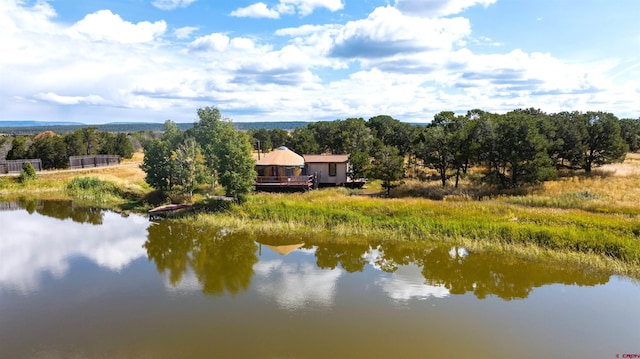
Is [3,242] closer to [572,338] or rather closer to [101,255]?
[101,255]

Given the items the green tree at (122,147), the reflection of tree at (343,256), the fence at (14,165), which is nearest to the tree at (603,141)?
the reflection of tree at (343,256)

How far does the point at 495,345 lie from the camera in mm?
12789

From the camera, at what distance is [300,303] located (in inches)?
615

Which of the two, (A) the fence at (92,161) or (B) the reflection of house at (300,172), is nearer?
(B) the reflection of house at (300,172)

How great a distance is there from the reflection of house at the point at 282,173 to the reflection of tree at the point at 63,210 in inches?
568

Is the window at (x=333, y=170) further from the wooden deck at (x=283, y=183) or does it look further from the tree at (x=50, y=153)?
the tree at (x=50, y=153)

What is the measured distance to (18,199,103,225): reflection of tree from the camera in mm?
32125

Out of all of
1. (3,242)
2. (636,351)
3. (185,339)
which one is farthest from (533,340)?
(3,242)

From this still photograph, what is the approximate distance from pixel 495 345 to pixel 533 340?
1.47 meters

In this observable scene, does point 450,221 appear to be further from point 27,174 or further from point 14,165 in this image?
point 14,165

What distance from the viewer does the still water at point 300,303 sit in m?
12.6

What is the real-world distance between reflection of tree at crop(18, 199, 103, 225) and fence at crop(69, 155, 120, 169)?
1324cm

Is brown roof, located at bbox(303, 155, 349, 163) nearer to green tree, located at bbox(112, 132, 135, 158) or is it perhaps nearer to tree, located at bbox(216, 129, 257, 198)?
tree, located at bbox(216, 129, 257, 198)

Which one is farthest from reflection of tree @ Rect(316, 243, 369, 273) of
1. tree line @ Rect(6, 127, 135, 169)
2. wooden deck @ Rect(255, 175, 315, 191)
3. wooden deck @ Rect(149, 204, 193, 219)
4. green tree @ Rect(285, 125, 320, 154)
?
tree line @ Rect(6, 127, 135, 169)
